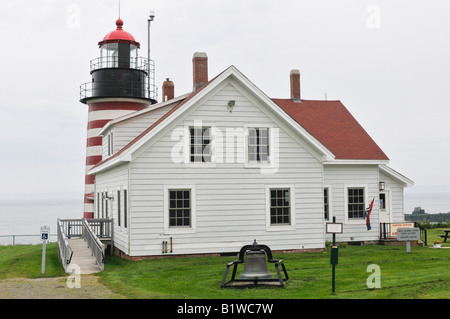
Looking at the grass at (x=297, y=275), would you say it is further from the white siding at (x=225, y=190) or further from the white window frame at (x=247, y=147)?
the white window frame at (x=247, y=147)

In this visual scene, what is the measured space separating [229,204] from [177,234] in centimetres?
225

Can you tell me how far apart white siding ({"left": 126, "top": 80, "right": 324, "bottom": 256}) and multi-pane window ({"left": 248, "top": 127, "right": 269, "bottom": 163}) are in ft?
1.07

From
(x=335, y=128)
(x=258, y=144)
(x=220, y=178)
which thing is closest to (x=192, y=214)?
(x=220, y=178)

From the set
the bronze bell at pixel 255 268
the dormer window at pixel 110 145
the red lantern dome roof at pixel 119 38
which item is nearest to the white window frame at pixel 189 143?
the dormer window at pixel 110 145

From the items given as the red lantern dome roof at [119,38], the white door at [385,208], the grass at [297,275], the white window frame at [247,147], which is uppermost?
the red lantern dome roof at [119,38]

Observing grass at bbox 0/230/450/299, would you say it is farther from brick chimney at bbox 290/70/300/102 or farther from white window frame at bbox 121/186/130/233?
brick chimney at bbox 290/70/300/102

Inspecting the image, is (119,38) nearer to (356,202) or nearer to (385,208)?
(356,202)

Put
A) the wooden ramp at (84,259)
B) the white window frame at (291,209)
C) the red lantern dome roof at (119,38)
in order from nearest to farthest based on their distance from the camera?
1. the wooden ramp at (84,259)
2. the white window frame at (291,209)
3. the red lantern dome roof at (119,38)

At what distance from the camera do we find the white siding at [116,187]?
21.1m

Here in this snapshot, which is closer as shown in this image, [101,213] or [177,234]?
[177,234]

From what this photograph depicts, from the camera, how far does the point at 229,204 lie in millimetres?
21250

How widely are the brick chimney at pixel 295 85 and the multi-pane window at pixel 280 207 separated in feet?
26.6

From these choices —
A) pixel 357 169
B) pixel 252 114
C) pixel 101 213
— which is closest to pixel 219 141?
pixel 252 114
